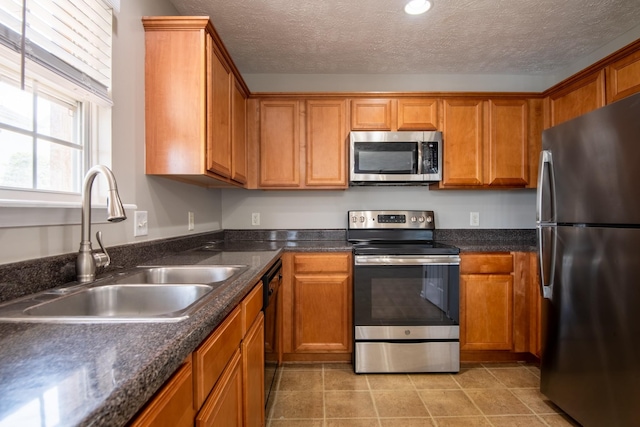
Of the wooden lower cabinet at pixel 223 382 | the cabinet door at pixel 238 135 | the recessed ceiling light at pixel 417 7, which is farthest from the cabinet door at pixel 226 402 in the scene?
the recessed ceiling light at pixel 417 7

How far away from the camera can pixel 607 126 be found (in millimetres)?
1370

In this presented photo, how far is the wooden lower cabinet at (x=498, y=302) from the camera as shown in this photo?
2195 millimetres

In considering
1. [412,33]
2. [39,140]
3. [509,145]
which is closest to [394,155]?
[412,33]

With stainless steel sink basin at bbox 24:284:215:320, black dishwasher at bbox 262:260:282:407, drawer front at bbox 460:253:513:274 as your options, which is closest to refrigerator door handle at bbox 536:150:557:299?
drawer front at bbox 460:253:513:274

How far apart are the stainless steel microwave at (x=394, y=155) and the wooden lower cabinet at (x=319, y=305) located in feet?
2.26

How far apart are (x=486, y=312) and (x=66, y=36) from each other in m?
2.82

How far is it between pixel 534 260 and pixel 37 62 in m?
2.92

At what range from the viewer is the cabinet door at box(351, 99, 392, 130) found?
2432 millimetres

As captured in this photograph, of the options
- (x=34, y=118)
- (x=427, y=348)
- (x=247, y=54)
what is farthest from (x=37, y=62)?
(x=427, y=348)

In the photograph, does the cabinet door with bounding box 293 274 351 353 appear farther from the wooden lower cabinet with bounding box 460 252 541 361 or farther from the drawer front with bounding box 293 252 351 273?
the wooden lower cabinet with bounding box 460 252 541 361

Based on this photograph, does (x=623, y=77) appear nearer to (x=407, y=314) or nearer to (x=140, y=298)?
(x=407, y=314)

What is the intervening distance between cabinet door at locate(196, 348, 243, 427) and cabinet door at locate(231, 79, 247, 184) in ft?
4.22

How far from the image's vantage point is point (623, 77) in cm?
180

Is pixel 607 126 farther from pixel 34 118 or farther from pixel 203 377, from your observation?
pixel 34 118
